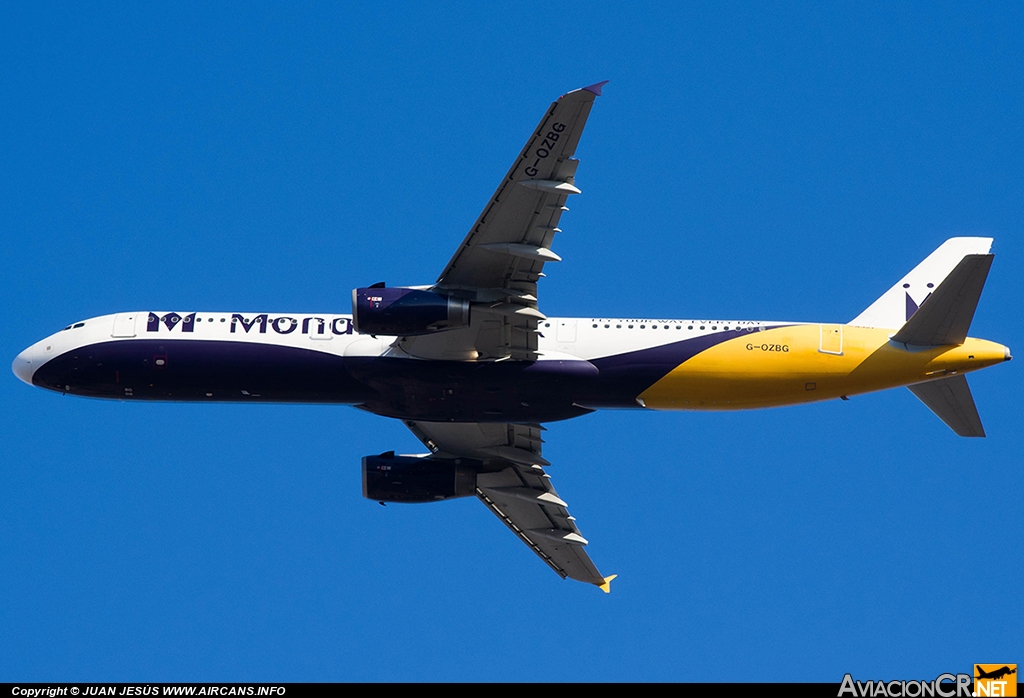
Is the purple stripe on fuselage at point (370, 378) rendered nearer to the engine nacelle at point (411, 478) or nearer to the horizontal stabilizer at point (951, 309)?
the engine nacelle at point (411, 478)

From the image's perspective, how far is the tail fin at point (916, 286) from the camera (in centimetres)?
4603

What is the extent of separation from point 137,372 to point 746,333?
69.5 ft

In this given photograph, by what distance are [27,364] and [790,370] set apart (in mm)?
27081

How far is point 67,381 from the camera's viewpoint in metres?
46.7

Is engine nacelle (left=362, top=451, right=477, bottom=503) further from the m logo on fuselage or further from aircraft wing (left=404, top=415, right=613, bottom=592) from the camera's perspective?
the m logo on fuselage

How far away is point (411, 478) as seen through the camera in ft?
164

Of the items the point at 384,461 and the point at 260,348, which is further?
the point at 384,461

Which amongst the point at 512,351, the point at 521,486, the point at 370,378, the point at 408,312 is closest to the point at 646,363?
→ the point at 512,351

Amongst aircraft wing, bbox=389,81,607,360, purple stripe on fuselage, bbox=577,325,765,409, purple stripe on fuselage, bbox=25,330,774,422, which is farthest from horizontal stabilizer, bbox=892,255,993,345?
aircraft wing, bbox=389,81,607,360

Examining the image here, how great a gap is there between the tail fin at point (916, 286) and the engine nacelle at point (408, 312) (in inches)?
575

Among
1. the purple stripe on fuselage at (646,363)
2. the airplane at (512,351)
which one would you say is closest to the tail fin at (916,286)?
the airplane at (512,351)

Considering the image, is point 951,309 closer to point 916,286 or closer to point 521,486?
point 916,286

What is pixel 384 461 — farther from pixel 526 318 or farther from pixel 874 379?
pixel 874 379

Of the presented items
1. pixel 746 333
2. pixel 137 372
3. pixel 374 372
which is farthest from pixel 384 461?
pixel 746 333
